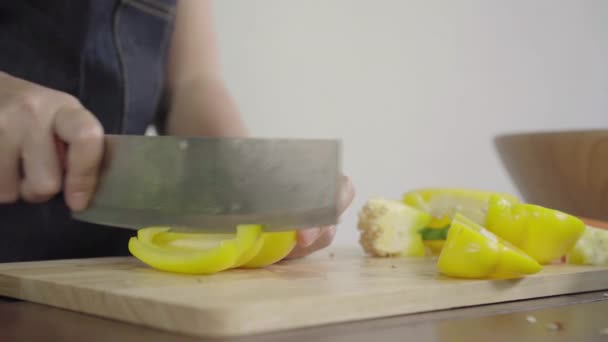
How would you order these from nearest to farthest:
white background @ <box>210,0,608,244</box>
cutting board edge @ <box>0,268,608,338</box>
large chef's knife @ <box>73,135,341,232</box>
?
cutting board edge @ <box>0,268,608,338</box> → large chef's knife @ <box>73,135,341,232</box> → white background @ <box>210,0,608,244</box>

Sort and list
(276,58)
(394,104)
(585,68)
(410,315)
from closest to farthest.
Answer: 1. (410,315)
2. (276,58)
3. (394,104)
4. (585,68)

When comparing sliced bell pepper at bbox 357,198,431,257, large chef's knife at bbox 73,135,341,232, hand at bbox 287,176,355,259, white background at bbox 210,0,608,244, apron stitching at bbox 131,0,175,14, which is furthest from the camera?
white background at bbox 210,0,608,244

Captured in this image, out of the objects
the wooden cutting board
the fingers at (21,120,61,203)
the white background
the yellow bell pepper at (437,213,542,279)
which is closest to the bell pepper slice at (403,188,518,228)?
the wooden cutting board

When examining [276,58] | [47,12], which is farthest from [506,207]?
[276,58]

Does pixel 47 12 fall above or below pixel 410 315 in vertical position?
above

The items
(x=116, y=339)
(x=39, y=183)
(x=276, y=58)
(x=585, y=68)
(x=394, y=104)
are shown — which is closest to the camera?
(x=116, y=339)

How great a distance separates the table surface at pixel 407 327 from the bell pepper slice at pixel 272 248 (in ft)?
0.65

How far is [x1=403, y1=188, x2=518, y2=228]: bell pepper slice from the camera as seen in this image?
104cm

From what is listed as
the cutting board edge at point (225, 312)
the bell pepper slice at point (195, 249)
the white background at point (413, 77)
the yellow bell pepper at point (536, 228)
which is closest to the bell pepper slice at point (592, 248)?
the yellow bell pepper at point (536, 228)

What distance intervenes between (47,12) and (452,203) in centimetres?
61

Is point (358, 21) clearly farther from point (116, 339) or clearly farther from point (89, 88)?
point (116, 339)

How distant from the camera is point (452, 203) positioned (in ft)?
3.49

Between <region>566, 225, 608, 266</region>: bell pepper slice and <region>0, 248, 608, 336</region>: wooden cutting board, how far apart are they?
0.05 m

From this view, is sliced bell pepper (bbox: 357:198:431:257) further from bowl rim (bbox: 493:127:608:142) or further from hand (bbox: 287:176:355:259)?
bowl rim (bbox: 493:127:608:142)
